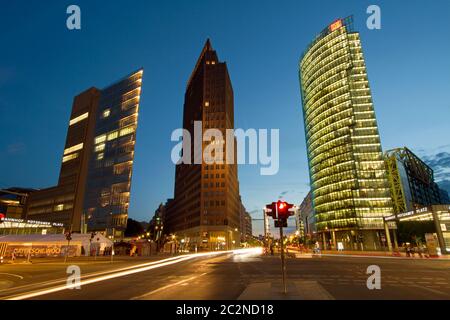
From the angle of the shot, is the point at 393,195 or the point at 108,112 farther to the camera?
the point at 108,112

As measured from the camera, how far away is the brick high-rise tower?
11456cm

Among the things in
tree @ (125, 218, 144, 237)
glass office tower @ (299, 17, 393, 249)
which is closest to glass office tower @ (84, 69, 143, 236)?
tree @ (125, 218, 144, 237)

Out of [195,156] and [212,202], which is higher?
[195,156]

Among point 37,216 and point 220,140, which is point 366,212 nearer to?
point 220,140

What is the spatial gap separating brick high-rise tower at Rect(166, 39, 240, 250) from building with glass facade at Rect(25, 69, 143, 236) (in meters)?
29.6

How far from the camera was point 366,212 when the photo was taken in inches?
4149

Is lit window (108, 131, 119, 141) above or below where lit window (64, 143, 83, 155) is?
above

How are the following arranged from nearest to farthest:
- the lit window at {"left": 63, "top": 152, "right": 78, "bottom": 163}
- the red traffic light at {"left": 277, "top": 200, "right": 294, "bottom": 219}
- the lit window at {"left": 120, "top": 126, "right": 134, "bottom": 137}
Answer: the red traffic light at {"left": 277, "top": 200, "right": 294, "bottom": 219}
the lit window at {"left": 120, "top": 126, "right": 134, "bottom": 137}
the lit window at {"left": 63, "top": 152, "right": 78, "bottom": 163}

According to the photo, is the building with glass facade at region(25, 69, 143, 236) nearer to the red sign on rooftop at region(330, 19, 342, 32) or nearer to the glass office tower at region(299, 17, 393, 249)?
the glass office tower at region(299, 17, 393, 249)
